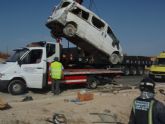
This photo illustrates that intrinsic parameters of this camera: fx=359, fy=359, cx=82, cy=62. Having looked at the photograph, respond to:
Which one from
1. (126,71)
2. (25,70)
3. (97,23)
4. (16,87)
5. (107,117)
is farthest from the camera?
(126,71)

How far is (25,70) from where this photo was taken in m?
16.1

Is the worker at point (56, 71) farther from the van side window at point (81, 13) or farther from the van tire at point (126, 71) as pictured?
the van tire at point (126, 71)

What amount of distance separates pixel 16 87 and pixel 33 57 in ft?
5.23

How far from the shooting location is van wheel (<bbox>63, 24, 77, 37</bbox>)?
1792 cm

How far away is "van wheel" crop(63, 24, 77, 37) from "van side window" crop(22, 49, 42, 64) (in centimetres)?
206

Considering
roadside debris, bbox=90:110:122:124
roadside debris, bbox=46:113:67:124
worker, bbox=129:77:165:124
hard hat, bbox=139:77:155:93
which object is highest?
hard hat, bbox=139:77:155:93

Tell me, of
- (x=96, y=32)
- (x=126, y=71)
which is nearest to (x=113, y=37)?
(x=96, y=32)

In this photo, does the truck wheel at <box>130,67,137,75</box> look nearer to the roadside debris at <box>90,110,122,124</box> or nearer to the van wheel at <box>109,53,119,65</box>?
the van wheel at <box>109,53,119,65</box>

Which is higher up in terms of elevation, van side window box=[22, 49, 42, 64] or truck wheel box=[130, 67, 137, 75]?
van side window box=[22, 49, 42, 64]

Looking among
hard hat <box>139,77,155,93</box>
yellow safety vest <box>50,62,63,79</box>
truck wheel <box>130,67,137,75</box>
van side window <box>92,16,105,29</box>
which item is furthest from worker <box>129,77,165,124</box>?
truck wheel <box>130,67,137,75</box>

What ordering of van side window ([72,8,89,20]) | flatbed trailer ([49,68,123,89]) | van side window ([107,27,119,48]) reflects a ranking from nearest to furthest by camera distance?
flatbed trailer ([49,68,123,89])
van side window ([72,8,89,20])
van side window ([107,27,119,48])

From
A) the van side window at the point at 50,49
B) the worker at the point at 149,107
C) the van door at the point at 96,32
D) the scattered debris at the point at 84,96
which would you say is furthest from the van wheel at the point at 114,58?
the worker at the point at 149,107

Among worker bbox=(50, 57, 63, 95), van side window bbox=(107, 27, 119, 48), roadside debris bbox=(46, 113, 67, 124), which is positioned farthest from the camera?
van side window bbox=(107, 27, 119, 48)

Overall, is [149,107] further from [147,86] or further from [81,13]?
[81,13]
